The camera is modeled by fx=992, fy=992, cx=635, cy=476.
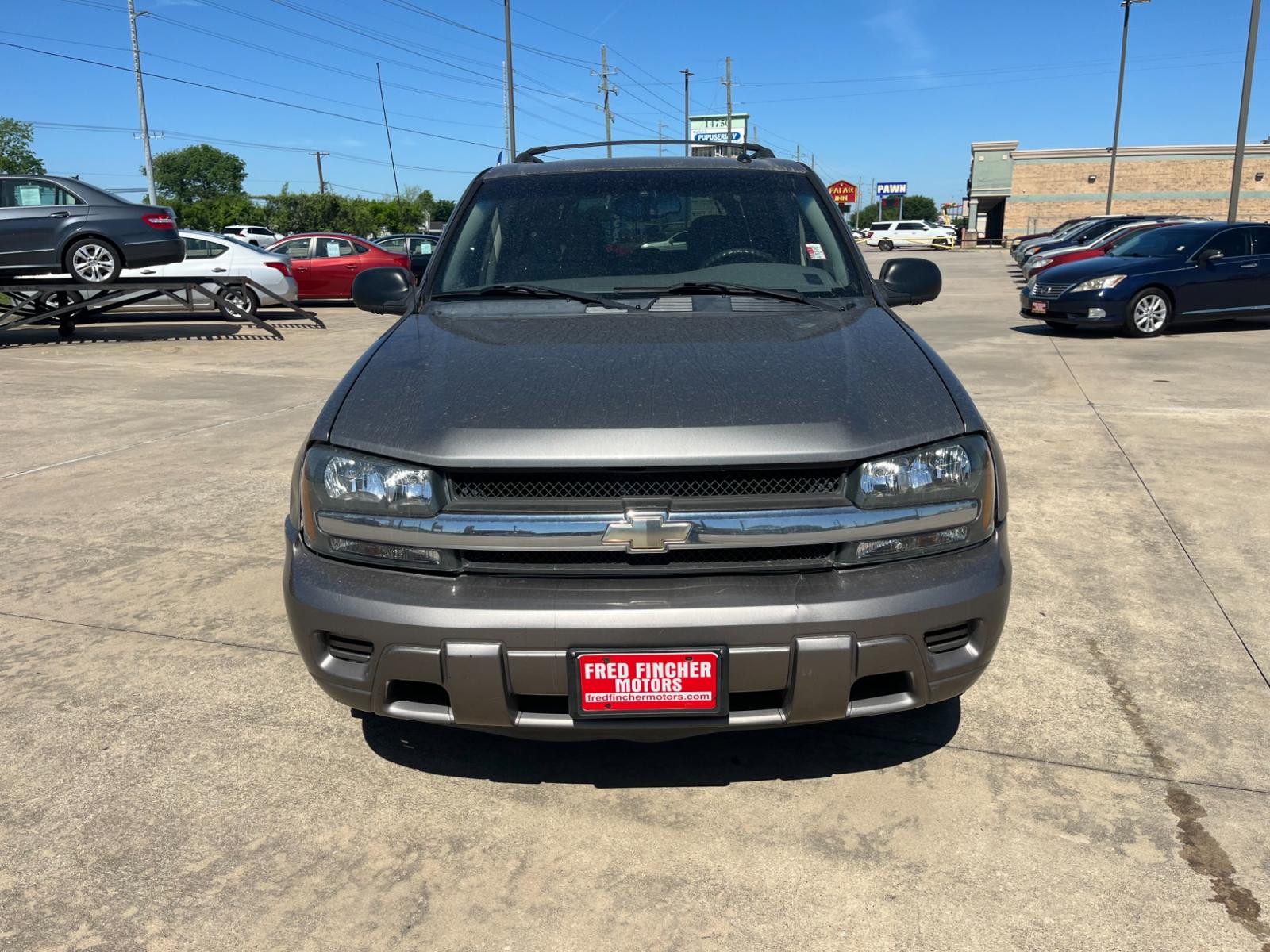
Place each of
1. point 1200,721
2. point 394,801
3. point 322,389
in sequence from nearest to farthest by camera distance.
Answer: point 394,801 → point 1200,721 → point 322,389

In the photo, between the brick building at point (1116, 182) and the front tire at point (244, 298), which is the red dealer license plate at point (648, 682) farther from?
the brick building at point (1116, 182)

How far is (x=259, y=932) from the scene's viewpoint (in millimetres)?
2275

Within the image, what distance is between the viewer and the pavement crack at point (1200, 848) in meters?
2.25

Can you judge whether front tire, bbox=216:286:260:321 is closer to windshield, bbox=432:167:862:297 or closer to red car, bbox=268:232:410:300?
red car, bbox=268:232:410:300

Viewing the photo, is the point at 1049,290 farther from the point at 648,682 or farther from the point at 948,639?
the point at 648,682

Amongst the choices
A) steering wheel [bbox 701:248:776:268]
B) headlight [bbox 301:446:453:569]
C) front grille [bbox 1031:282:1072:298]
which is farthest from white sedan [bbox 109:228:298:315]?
headlight [bbox 301:446:453:569]

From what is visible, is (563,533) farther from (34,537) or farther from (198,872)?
(34,537)

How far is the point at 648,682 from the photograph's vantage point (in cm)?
234


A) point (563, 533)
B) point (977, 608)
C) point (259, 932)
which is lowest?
point (259, 932)

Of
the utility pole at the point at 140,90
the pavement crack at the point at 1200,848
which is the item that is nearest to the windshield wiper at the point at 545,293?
the pavement crack at the point at 1200,848

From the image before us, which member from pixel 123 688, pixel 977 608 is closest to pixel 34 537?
pixel 123 688

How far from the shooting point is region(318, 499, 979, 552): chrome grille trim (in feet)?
7.74

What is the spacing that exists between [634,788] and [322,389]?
8.00 m

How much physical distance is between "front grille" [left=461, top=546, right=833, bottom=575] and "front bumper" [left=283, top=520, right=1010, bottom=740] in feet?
0.08
